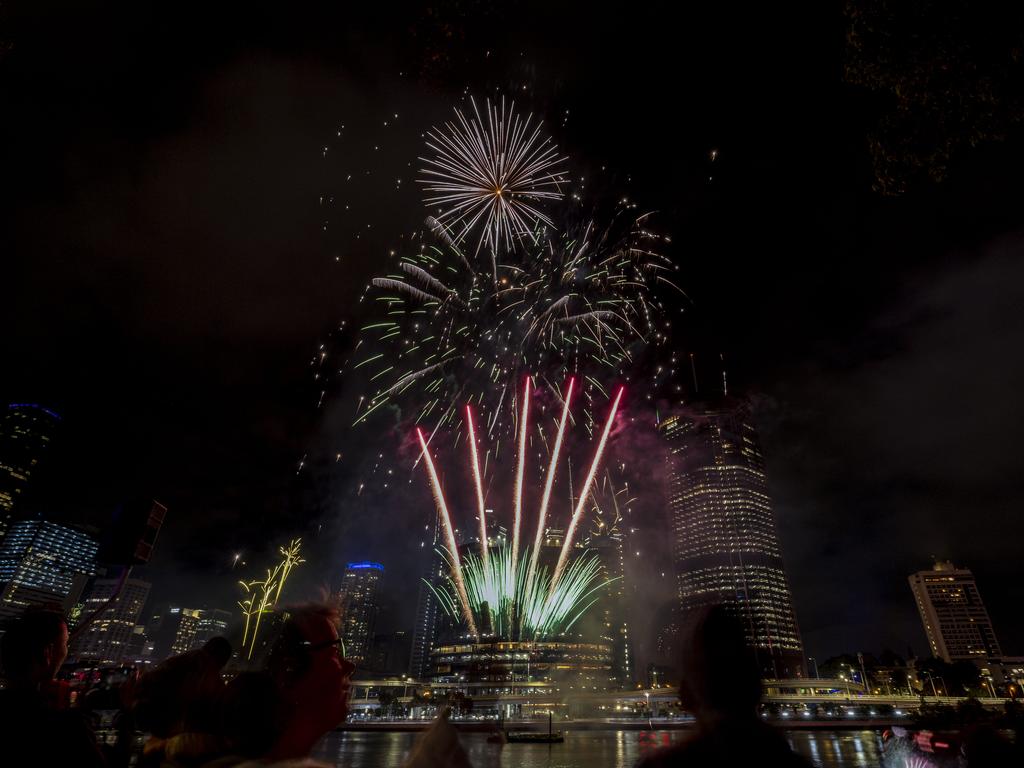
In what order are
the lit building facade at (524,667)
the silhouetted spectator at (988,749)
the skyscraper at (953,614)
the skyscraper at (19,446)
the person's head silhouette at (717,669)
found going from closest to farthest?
the person's head silhouette at (717,669) < the silhouetted spectator at (988,749) < the lit building facade at (524,667) < the skyscraper at (19,446) < the skyscraper at (953,614)

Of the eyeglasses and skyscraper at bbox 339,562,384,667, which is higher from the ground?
skyscraper at bbox 339,562,384,667

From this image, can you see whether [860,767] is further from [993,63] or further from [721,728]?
[721,728]

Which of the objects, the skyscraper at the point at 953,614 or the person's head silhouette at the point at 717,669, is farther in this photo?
the skyscraper at the point at 953,614

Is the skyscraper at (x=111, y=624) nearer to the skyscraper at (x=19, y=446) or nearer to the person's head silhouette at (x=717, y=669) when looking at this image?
the skyscraper at (x=19, y=446)

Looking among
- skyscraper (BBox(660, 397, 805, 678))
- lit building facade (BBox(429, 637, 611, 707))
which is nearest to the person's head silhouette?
lit building facade (BBox(429, 637, 611, 707))

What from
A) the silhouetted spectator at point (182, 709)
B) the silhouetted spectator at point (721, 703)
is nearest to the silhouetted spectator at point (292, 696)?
the silhouetted spectator at point (182, 709)

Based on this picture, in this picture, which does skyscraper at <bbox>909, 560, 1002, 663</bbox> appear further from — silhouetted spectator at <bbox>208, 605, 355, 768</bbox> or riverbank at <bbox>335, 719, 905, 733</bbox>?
silhouetted spectator at <bbox>208, 605, 355, 768</bbox>
